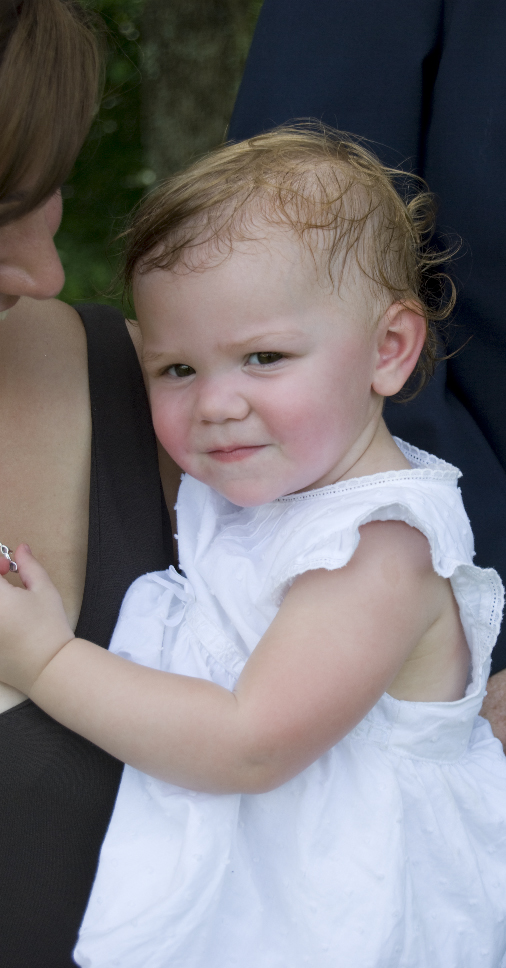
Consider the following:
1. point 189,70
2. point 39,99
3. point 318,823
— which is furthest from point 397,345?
point 189,70

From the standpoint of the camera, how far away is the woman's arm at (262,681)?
1.25m

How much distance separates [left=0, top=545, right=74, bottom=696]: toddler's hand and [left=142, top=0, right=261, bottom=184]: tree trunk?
274 centimetres

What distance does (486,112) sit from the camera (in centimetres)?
172

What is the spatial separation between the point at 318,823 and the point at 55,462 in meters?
0.77

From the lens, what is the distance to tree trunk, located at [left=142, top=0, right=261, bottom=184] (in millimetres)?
3662

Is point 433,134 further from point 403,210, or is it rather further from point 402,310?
point 402,310

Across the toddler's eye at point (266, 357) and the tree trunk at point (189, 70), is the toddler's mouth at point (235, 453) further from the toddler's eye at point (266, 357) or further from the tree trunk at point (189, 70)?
the tree trunk at point (189, 70)

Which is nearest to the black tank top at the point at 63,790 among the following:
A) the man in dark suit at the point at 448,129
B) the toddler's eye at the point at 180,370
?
the toddler's eye at the point at 180,370

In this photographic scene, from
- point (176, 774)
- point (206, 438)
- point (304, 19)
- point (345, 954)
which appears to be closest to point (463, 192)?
point (304, 19)

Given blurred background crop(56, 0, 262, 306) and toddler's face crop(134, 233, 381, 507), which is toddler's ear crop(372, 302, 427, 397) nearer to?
toddler's face crop(134, 233, 381, 507)

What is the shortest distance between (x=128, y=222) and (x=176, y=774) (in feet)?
3.48

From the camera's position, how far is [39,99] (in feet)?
3.81

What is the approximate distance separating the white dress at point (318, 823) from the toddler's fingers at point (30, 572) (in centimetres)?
17

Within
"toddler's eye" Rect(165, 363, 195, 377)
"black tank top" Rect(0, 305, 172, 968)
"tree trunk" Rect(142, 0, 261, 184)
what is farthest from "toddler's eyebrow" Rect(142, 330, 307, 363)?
"tree trunk" Rect(142, 0, 261, 184)
